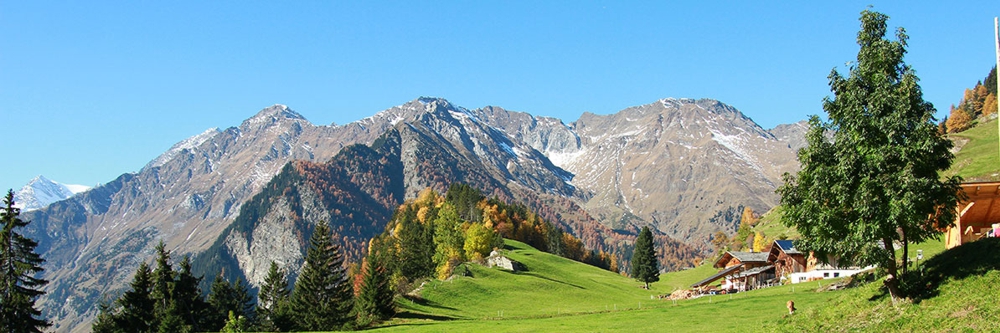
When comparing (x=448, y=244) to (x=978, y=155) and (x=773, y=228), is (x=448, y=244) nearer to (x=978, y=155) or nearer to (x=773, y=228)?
(x=773, y=228)

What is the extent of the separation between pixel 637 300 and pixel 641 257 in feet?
128

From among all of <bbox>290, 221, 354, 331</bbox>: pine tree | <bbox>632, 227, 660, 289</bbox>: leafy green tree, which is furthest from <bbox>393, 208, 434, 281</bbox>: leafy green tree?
<bbox>632, 227, 660, 289</bbox>: leafy green tree

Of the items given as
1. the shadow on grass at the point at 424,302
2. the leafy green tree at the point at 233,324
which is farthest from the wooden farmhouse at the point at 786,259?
the leafy green tree at the point at 233,324

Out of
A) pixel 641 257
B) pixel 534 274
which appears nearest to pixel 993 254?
pixel 534 274

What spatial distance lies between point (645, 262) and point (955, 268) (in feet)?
348

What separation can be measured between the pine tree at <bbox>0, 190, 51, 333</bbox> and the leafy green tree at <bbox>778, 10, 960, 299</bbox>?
58795mm

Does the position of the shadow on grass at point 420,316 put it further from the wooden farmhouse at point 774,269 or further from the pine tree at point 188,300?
the wooden farmhouse at point 774,269

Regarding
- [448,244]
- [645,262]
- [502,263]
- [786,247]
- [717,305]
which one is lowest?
[717,305]

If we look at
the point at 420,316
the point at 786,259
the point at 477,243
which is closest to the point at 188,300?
the point at 420,316

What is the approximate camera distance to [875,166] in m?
31.2

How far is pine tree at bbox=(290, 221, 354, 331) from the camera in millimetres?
78125

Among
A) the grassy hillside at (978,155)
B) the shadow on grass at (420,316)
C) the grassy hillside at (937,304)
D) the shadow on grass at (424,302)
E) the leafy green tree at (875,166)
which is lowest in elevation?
the shadow on grass at (420,316)

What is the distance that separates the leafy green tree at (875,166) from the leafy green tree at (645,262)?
9803cm

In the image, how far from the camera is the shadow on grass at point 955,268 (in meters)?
31.5
